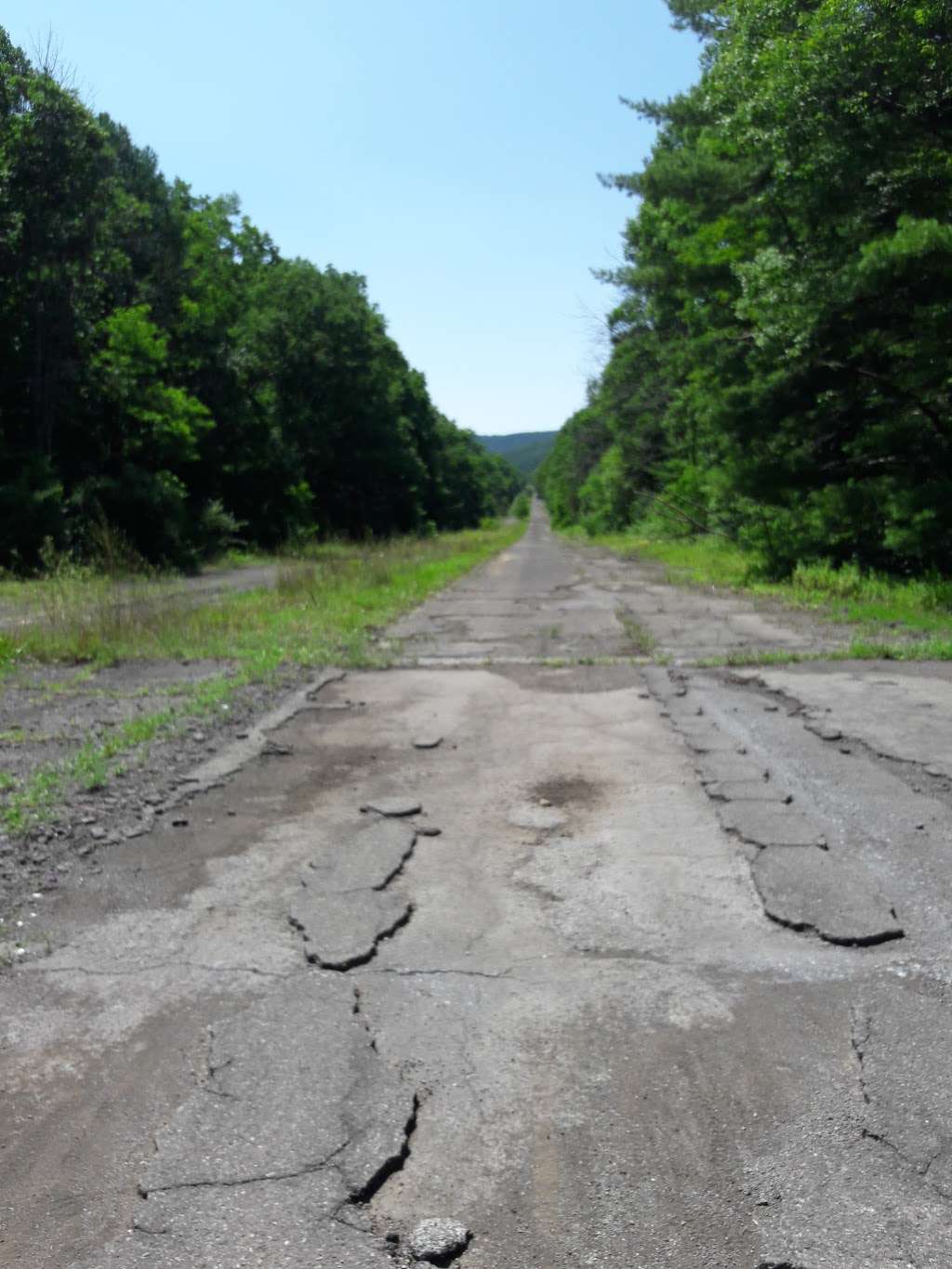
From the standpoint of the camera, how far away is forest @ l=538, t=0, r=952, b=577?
41.7 feet

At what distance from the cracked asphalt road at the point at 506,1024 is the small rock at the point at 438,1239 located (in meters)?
0.04

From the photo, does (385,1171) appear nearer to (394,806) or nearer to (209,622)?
(394,806)

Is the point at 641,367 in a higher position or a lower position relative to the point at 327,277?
lower

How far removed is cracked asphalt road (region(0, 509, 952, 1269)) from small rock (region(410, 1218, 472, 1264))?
39 mm

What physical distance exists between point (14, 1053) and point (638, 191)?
101 feet

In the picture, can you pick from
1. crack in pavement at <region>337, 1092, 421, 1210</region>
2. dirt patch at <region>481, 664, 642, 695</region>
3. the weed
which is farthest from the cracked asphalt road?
the weed

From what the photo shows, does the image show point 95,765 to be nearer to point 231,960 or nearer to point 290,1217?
point 231,960

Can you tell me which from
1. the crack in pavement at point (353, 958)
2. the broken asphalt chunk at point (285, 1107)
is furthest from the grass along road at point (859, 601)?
the broken asphalt chunk at point (285, 1107)

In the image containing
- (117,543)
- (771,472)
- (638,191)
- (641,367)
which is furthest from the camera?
(641,367)

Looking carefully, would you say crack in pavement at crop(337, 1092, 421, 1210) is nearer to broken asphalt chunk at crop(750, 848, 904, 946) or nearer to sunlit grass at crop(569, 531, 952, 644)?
broken asphalt chunk at crop(750, 848, 904, 946)

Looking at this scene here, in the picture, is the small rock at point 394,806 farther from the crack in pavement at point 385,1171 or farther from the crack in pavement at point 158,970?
the crack in pavement at point 385,1171

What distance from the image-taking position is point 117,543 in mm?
12461

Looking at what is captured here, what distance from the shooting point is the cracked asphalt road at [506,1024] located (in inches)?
84.1

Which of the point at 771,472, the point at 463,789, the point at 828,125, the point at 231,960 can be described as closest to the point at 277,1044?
the point at 231,960
